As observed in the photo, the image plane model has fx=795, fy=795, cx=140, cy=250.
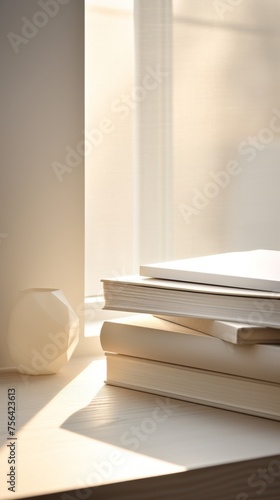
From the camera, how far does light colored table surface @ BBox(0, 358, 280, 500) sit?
3.21 feet

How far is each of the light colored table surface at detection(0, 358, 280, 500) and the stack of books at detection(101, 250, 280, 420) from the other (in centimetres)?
3

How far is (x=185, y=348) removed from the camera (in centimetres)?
130

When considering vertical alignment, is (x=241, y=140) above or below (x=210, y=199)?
above

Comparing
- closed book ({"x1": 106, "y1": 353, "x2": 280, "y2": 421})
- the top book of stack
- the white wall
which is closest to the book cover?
the top book of stack

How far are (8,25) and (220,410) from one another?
794 mm

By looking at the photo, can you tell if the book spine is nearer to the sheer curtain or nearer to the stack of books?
the stack of books

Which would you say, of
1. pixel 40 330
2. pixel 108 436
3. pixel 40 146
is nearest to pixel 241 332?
pixel 108 436

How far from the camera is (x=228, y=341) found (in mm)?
1243

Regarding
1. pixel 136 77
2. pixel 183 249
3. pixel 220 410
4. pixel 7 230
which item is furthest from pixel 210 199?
pixel 220 410

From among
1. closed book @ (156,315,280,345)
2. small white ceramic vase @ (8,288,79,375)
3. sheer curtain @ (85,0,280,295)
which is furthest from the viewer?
sheer curtain @ (85,0,280,295)

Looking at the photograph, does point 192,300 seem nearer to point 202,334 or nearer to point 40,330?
point 202,334

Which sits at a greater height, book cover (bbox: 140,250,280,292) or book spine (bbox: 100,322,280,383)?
book cover (bbox: 140,250,280,292)

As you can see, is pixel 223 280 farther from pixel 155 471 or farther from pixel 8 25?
pixel 8 25

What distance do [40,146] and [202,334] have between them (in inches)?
19.8
